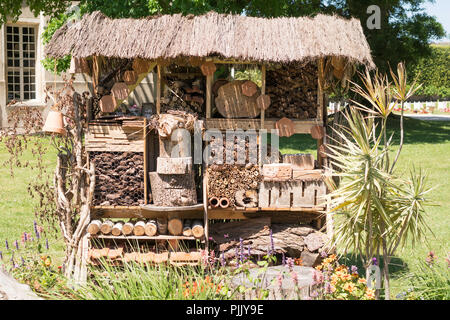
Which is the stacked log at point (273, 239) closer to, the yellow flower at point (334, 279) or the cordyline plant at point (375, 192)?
the yellow flower at point (334, 279)

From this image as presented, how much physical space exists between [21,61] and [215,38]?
16.1 meters

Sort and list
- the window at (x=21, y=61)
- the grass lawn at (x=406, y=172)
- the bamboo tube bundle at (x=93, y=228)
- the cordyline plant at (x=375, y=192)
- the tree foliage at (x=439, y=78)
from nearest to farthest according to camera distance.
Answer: the cordyline plant at (x=375, y=192) → the bamboo tube bundle at (x=93, y=228) → the grass lawn at (x=406, y=172) → the window at (x=21, y=61) → the tree foliage at (x=439, y=78)

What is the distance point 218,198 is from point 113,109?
1.72 meters

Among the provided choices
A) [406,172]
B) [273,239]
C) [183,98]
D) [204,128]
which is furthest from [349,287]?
[406,172]

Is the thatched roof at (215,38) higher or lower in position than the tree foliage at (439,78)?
lower

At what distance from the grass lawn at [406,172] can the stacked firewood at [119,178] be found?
86 cm

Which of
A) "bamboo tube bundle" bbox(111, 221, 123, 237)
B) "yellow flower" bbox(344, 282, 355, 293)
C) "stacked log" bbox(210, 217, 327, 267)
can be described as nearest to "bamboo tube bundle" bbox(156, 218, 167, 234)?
"bamboo tube bundle" bbox(111, 221, 123, 237)

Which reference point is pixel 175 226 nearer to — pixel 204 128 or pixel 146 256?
pixel 146 256

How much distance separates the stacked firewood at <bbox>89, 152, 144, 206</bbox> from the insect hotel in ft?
0.04

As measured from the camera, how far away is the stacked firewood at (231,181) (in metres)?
6.80

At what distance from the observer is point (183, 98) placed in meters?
7.07

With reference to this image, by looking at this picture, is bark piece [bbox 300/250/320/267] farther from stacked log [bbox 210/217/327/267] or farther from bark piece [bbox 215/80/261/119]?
bark piece [bbox 215/80/261/119]

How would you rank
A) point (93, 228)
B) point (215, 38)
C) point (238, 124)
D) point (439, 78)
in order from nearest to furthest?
point (215, 38) → point (93, 228) → point (238, 124) → point (439, 78)

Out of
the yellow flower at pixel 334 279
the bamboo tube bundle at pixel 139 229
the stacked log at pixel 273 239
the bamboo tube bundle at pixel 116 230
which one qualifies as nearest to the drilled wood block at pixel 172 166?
the bamboo tube bundle at pixel 139 229
